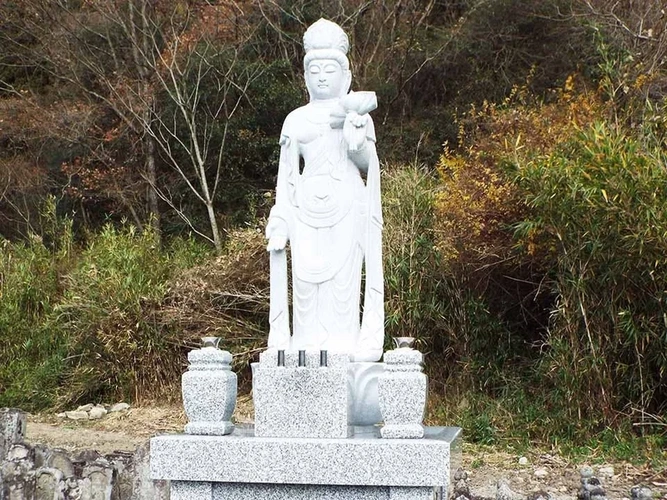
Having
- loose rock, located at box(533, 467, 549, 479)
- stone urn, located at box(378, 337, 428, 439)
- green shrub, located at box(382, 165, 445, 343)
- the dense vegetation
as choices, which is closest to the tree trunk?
the dense vegetation

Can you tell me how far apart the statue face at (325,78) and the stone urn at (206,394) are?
1.91m

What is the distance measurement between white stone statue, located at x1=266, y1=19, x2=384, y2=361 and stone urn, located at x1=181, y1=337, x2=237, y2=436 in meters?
0.78

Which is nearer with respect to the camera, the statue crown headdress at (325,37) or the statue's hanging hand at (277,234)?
the statue's hanging hand at (277,234)

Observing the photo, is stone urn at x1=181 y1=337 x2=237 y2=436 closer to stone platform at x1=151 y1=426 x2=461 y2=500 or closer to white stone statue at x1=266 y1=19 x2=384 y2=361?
stone platform at x1=151 y1=426 x2=461 y2=500

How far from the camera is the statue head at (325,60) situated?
593 cm

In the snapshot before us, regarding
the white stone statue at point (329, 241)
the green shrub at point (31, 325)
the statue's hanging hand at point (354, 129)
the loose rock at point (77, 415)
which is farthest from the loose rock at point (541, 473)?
the green shrub at point (31, 325)

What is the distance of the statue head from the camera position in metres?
5.93

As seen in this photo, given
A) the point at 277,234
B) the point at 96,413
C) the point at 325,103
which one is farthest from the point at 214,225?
the point at 277,234

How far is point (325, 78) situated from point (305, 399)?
2.15 metres

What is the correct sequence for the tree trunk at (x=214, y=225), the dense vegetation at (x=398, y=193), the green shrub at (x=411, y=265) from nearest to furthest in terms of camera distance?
the dense vegetation at (x=398, y=193), the green shrub at (x=411, y=265), the tree trunk at (x=214, y=225)

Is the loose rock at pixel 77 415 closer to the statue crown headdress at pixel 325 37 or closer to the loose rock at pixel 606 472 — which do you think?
the loose rock at pixel 606 472

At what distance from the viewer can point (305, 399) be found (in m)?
4.86

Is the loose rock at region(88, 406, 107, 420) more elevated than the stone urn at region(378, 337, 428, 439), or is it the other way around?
the stone urn at region(378, 337, 428, 439)

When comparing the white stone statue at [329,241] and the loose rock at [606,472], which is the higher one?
the white stone statue at [329,241]
